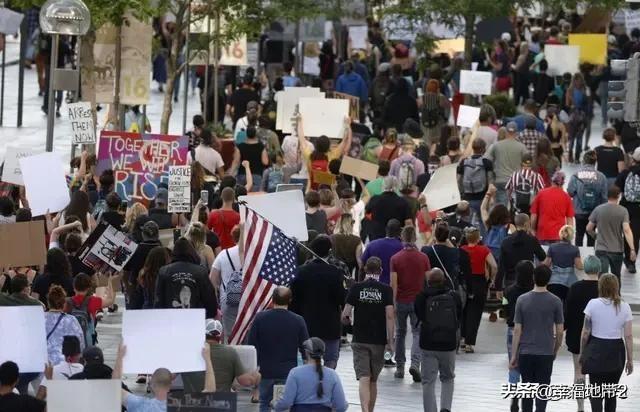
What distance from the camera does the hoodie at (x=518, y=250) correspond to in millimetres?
20797

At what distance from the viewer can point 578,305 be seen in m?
17.8

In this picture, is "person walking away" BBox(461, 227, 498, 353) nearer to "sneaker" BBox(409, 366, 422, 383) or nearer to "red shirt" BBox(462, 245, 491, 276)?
"red shirt" BBox(462, 245, 491, 276)

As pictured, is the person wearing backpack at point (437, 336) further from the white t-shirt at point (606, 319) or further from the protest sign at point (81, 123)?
the protest sign at point (81, 123)

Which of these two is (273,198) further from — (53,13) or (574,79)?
(574,79)

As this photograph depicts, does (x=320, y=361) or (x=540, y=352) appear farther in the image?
(x=540, y=352)

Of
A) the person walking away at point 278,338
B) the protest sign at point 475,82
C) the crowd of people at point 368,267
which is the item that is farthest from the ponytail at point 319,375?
the protest sign at point 475,82

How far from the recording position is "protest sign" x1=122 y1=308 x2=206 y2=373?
14273 millimetres

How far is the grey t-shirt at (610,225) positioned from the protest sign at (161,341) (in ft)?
32.5

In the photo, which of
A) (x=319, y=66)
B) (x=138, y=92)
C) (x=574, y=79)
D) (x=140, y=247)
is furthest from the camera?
(x=319, y=66)

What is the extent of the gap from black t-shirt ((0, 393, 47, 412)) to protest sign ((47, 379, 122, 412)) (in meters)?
0.08

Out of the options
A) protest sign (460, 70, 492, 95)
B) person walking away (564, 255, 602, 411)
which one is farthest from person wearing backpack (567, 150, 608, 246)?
protest sign (460, 70, 492, 95)

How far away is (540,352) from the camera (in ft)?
55.7

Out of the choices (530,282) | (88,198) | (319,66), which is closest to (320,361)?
(530,282)

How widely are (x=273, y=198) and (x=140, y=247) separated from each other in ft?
4.50
